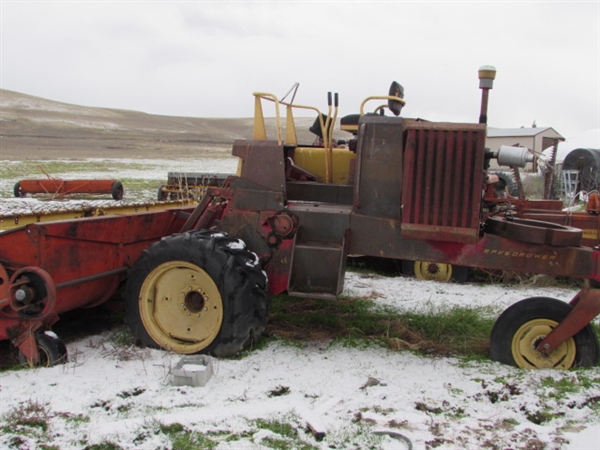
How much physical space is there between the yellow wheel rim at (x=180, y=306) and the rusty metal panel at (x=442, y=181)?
5.65ft

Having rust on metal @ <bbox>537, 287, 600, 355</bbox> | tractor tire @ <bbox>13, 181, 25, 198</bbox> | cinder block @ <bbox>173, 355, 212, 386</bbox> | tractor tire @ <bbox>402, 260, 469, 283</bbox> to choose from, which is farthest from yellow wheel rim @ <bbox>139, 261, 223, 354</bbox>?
tractor tire @ <bbox>13, 181, 25, 198</bbox>

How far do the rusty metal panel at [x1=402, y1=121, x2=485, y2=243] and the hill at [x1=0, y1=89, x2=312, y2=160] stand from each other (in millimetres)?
31410

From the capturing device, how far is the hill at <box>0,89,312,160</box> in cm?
4294

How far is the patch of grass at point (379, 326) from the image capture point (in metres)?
5.68

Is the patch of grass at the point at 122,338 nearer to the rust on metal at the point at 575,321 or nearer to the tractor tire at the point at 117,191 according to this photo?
the rust on metal at the point at 575,321

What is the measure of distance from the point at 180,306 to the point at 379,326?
194cm

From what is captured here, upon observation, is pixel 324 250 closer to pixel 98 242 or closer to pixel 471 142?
pixel 471 142

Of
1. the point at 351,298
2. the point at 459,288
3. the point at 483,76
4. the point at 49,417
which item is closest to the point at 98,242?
the point at 49,417

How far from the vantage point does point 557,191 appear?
19.8 metres

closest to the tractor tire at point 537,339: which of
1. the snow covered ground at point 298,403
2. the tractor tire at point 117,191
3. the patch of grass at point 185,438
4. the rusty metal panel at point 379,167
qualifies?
the snow covered ground at point 298,403

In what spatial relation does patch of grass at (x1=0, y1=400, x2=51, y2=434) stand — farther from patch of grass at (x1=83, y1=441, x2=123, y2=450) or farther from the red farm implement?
the red farm implement

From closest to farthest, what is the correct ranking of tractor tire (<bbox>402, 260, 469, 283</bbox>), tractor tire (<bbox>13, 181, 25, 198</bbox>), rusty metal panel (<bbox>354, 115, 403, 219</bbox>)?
rusty metal panel (<bbox>354, 115, 403, 219</bbox>)
tractor tire (<bbox>402, 260, 469, 283</bbox>)
tractor tire (<bbox>13, 181, 25, 198</bbox>)

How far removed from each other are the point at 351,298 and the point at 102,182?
973 centimetres

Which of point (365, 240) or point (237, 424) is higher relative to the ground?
point (365, 240)
